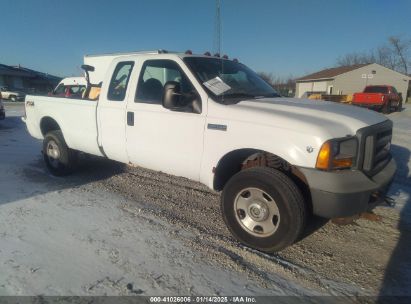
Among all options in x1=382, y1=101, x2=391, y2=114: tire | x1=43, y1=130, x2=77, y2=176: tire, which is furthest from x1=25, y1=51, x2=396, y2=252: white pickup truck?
x1=382, y1=101, x2=391, y2=114: tire

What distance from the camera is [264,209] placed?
3.28m

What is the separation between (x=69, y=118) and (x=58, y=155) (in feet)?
2.68

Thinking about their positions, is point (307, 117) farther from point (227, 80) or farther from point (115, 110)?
point (115, 110)

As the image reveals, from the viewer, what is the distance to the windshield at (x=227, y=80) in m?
3.72

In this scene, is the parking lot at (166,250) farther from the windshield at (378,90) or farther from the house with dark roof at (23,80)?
the house with dark roof at (23,80)

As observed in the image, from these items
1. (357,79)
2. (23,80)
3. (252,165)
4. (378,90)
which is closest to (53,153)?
(252,165)

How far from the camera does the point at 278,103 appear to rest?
3672mm

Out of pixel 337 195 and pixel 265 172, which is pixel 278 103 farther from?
pixel 337 195

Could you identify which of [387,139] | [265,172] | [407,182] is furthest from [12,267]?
[407,182]

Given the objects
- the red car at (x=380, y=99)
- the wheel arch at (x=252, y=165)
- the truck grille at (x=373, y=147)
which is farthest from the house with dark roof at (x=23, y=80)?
the truck grille at (x=373, y=147)

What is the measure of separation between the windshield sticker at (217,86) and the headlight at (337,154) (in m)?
1.37

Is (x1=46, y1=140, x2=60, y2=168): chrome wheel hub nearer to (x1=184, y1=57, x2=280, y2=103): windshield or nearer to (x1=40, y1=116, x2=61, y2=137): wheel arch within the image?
(x1=40, y1=116, x2=61, y2=137): wheel arch

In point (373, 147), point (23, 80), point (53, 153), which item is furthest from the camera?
point (23, 80)

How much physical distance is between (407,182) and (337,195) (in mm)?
3607
